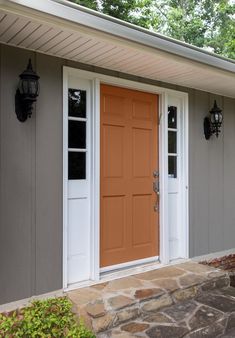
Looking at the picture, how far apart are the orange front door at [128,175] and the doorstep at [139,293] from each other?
0.33 m

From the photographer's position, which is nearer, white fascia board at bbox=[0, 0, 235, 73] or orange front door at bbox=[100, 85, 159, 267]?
white fascia board at bbox=[0, 0, 235, 73]

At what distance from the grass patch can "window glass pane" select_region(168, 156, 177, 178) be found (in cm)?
189

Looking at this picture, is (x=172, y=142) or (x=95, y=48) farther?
(x=172, y=142)

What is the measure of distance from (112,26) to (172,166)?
1.92m

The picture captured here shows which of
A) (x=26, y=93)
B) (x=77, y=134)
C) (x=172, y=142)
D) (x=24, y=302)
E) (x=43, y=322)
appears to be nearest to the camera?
(x=43, y=322)

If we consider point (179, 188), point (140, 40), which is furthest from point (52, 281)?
point (140, 40)

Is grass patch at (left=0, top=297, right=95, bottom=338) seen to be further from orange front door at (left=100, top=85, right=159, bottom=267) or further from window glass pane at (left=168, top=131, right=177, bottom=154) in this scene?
window glass pane at (left=168, top=131, right=177, bottom=154)

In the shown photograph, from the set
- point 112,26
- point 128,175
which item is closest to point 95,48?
point 112,26

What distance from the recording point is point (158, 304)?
2.91m

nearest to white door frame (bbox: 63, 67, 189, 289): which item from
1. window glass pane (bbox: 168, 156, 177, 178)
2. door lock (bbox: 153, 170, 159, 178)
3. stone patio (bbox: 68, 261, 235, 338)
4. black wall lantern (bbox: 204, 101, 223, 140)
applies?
door lock (bbox: 153, 170, 159, 178)

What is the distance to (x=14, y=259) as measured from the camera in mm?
2670

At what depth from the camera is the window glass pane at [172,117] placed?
3.89 metres

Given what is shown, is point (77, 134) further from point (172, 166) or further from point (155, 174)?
point (172, 166)

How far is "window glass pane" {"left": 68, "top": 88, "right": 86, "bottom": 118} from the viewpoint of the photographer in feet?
10.2
